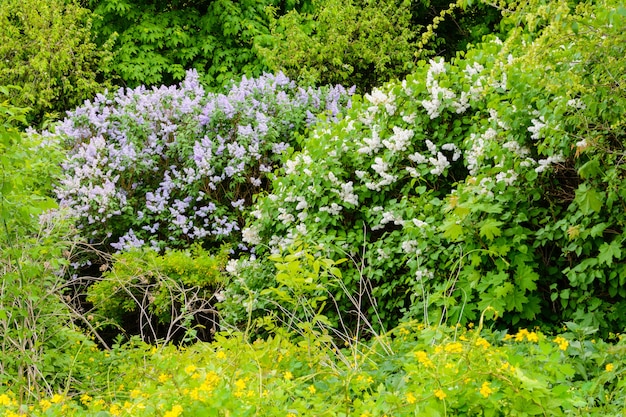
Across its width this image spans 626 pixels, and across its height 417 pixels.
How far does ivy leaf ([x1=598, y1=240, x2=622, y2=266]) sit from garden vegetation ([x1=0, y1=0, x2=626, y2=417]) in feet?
0.05

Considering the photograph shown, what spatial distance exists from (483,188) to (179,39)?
9.13 m

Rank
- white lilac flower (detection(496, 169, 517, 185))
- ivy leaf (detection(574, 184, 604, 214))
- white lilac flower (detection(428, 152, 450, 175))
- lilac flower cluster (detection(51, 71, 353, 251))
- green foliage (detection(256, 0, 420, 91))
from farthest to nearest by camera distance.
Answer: green foliage (detection(256, 0, 420, 91)), lilac flower cluster (detection(51, 71, 353, 251)), white lilac flower (detection(428, 152, 450, 175)), white lilac flower (detection(496, 169, 517, 185)), ivy leaf (detection(574, 184, 604, 214))

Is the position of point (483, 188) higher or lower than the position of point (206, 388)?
higher

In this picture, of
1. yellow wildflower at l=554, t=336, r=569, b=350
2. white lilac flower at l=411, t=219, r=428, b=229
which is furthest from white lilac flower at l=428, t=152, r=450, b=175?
yellow wildflower at l=554, t=336, r=569, b=350

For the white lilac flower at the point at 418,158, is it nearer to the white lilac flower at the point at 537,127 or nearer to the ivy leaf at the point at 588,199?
the white lilac flower at the point at 537,127

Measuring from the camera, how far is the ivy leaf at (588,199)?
4.05 m

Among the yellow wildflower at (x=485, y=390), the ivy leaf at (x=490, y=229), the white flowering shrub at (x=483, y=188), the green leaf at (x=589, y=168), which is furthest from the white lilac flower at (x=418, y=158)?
the yellow wildflower at (x=485, y=390)

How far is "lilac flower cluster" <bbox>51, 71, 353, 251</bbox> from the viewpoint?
752 centimetres

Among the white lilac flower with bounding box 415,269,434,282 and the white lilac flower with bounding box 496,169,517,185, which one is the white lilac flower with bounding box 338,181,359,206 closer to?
the white lilac flower with bounding box 415,269,434,282

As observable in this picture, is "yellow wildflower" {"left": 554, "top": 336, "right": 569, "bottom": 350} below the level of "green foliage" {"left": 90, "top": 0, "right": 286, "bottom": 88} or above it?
Answer: above

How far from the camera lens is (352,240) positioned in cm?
525

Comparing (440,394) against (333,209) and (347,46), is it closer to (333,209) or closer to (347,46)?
(333,209)

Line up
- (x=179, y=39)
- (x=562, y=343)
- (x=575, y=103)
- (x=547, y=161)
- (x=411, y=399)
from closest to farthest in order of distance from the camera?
(x=411, y=399), (x=562, y=343), (x=575, y=103), (x=547, y=161), (x=179, y=39)

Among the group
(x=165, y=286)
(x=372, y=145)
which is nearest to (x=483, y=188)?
(x=372, y=145)
